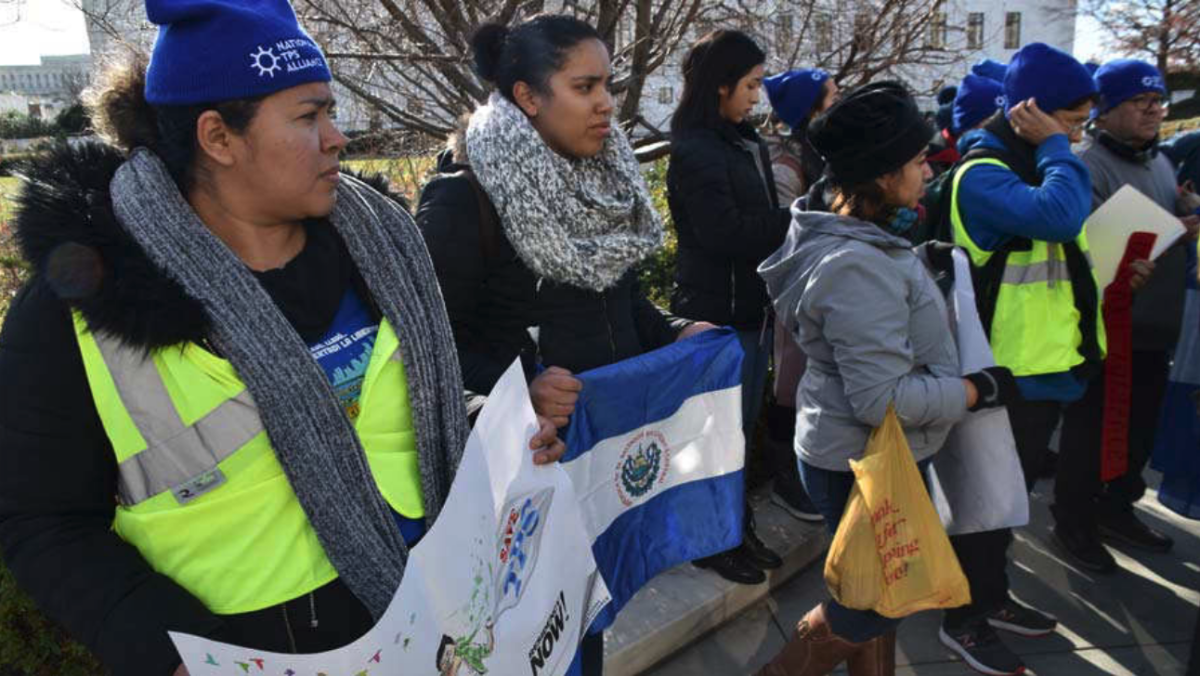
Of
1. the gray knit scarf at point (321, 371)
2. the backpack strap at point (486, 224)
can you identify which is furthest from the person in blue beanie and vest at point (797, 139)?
the gray knit scarf at point (321, 371)

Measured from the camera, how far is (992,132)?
3088mm

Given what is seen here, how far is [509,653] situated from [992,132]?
2.59 m

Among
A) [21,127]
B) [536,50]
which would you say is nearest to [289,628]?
[536,50]

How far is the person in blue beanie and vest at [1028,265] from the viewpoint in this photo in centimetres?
290

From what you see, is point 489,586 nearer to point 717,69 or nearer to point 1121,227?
point 717,69

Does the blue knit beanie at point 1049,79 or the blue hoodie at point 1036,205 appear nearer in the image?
the blue hoodie at point 1036,205

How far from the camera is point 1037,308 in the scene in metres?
2.94

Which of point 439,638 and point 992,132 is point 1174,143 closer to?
point 992,132

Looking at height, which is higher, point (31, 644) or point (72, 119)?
point (72, 119)

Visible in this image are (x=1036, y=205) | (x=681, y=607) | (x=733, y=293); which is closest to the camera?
(x=1036, y=205)

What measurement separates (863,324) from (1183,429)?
6.17 feet

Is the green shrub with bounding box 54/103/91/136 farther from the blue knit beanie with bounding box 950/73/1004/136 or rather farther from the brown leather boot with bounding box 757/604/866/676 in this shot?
the blue knit beanie with bounding box 950/73/1004/136

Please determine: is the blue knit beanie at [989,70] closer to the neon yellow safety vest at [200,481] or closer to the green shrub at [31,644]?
the neon yellow safety vest at [200,481]

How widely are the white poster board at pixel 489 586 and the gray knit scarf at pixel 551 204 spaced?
552 mm
